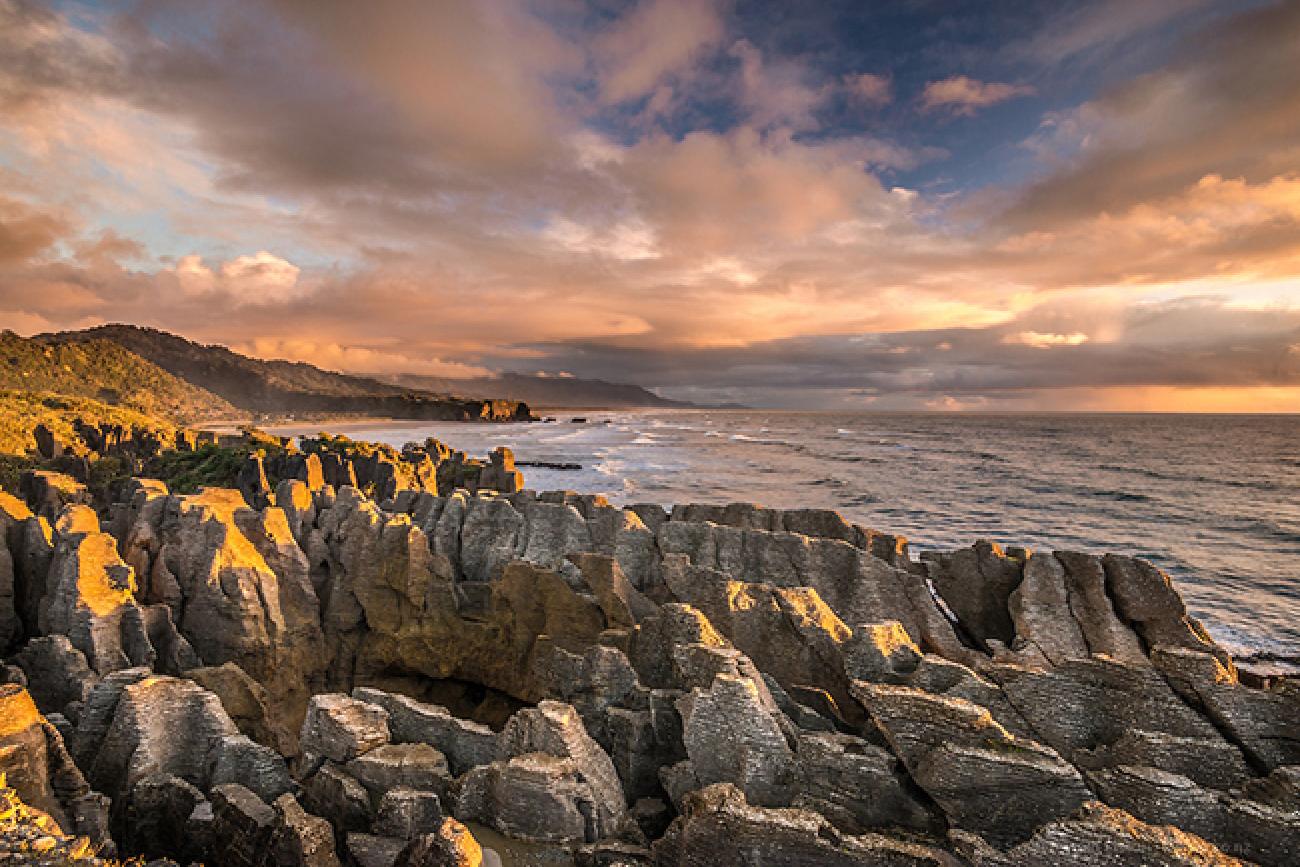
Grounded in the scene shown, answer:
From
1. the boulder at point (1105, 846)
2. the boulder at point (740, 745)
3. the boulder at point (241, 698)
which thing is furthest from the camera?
the boulder at point (241, 698)

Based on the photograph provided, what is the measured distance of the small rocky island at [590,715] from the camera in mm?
6098

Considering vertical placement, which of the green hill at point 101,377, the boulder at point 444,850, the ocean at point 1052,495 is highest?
the green hill at point 101,377

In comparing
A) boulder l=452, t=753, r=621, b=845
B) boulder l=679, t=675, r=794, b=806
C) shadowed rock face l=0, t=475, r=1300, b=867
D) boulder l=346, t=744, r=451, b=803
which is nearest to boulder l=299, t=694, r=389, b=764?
shadowed rock face l=0, t=475, r=1300, b=867

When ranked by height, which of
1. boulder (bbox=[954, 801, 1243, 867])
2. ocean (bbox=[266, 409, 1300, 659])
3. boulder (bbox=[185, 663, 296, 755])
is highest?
boulder (bbox=[954, 801, 1243, 867])

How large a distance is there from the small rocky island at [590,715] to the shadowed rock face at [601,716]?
0.12 feet

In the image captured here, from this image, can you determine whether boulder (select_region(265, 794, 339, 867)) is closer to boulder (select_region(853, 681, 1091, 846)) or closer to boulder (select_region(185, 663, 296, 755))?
boulder (select_region(185, 663, 296, 755))

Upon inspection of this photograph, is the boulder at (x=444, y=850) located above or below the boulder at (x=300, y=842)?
above

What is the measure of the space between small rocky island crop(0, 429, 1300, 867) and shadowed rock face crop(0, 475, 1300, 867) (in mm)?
35

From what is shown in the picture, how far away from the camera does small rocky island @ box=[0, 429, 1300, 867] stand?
20.0ft

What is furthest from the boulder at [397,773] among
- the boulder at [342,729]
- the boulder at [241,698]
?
the boulder at [241,698]

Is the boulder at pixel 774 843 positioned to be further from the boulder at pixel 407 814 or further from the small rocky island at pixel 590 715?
the boulder at pixel 407 814

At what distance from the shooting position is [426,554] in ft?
46.4

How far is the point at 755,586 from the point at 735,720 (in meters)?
4.46

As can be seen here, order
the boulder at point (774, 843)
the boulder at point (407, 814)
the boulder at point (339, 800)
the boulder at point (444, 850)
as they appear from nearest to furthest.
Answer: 1. the boulder at point (444, 850)
2. the boulder at point (774, 843)
3. the boulder at point (407, 814)
4. the boulder at point (339, 800)
